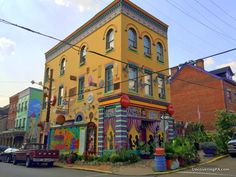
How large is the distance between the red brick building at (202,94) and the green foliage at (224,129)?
11.3 metres

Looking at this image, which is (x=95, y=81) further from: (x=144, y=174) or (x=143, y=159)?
(x=144, y=174)

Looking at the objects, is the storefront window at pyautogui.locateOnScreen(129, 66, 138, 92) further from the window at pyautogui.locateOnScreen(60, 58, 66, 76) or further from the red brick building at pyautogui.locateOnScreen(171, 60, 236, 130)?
the red brick building at pyautogui.locateOnScreen(171, 60, 236, 130)

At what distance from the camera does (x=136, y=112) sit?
20328mm

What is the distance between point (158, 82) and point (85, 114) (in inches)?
294

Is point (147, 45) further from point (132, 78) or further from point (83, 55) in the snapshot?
point (83, 55)

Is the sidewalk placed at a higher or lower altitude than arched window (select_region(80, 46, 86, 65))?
lower

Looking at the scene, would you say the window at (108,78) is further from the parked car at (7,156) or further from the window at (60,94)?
the parked car at (7,156)

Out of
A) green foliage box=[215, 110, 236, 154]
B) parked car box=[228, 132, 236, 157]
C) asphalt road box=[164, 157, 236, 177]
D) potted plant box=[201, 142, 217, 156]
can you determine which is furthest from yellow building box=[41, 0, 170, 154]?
asphalt road box=[164, 157, 236, 177]

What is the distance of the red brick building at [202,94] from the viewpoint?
1332 inches

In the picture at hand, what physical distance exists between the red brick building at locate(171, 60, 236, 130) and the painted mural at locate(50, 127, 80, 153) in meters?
17.2

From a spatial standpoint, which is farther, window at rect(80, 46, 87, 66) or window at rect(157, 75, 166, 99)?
window at rect(80, 46, 87, 66)

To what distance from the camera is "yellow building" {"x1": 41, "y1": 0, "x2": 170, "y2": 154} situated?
1989 cm

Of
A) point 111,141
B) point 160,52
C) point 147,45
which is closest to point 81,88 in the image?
point 111,141

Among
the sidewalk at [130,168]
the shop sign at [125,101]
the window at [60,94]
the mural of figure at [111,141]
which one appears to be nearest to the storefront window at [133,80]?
→ the shop sign at [125,101]
